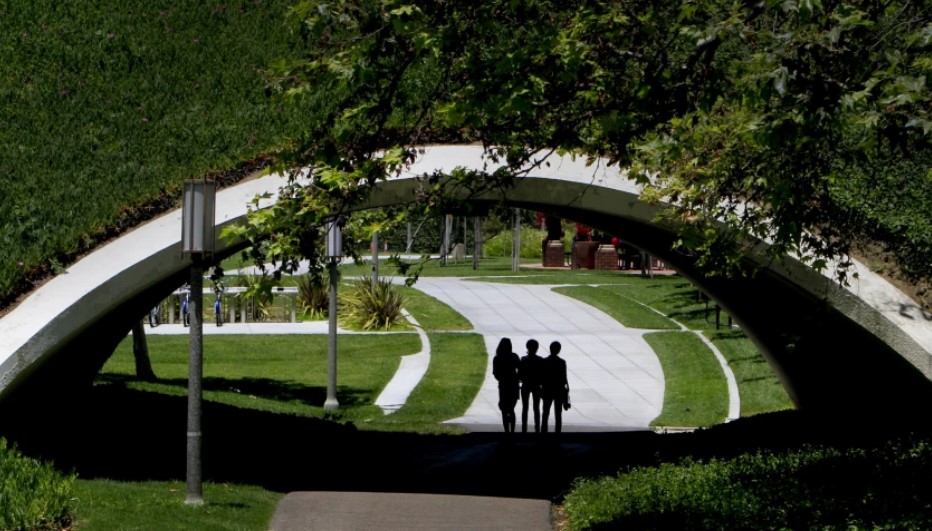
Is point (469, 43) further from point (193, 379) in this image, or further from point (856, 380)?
point (856, 380)

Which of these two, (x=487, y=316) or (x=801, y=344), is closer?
(x=801, y=344)

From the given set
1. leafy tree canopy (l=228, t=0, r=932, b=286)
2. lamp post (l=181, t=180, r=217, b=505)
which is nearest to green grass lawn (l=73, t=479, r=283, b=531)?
lamp post (l=181, t=180, r=217, b=505)

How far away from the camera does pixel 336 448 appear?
17.3 meters

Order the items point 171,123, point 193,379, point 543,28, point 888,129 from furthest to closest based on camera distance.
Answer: point 171,123, point 193,379, point 543,28, point 888,129

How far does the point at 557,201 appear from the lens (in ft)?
44.8

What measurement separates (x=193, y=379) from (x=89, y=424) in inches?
201

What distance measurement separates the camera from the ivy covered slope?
13.6 metres

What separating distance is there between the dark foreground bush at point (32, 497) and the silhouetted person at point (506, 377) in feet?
23.9

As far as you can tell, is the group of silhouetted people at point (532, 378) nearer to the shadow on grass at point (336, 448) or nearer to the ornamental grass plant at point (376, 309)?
the shadow on grass at point (336, 448)

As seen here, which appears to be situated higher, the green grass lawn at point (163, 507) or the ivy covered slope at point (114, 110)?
the ivy covered slope at point (114, 110)

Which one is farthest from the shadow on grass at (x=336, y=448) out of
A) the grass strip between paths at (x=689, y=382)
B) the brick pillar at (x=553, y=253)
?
the brick pillar at (x=553, y=253)

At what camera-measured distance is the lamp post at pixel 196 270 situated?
11.5 metres

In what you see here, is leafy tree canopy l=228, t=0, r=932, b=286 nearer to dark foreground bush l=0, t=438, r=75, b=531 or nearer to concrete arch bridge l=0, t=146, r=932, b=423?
concrete arch bridge l=0, t=146, r=932, b=423

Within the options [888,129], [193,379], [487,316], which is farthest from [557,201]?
[487,316]
